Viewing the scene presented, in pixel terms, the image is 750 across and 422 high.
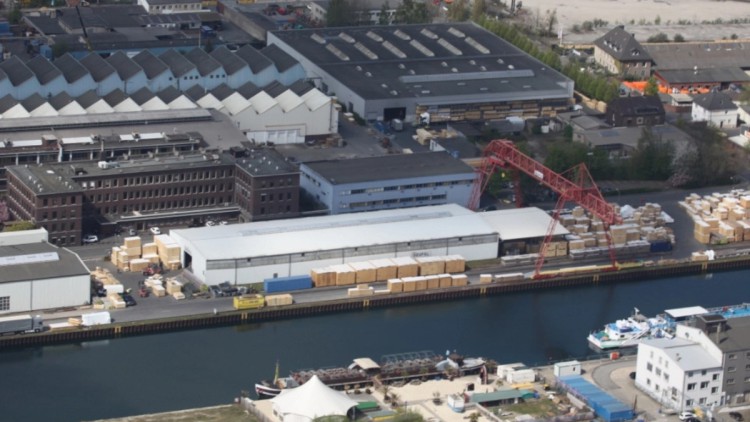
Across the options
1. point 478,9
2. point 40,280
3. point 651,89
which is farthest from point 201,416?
point 478,9

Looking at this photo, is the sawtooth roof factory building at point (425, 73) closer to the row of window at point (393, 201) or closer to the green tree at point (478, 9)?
the green tree at point (478, 9)

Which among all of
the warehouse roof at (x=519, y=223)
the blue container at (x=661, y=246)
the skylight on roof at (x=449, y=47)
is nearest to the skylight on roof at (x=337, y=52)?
the skylight on roof at (x=449, y=47)

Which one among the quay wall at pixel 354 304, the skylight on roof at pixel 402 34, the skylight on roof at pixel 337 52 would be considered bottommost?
the quay wall at pixel 354 304

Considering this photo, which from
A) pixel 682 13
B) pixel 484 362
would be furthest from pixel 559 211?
pixel 682 13

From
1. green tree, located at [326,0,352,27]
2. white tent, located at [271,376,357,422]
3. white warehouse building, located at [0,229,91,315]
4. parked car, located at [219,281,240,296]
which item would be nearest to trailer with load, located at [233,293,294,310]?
parked car, located at [219,281,240,296]

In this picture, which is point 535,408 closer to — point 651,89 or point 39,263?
point 39,263

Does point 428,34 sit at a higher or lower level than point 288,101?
higher

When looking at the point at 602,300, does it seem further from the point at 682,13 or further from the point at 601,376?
the point at 682,13
